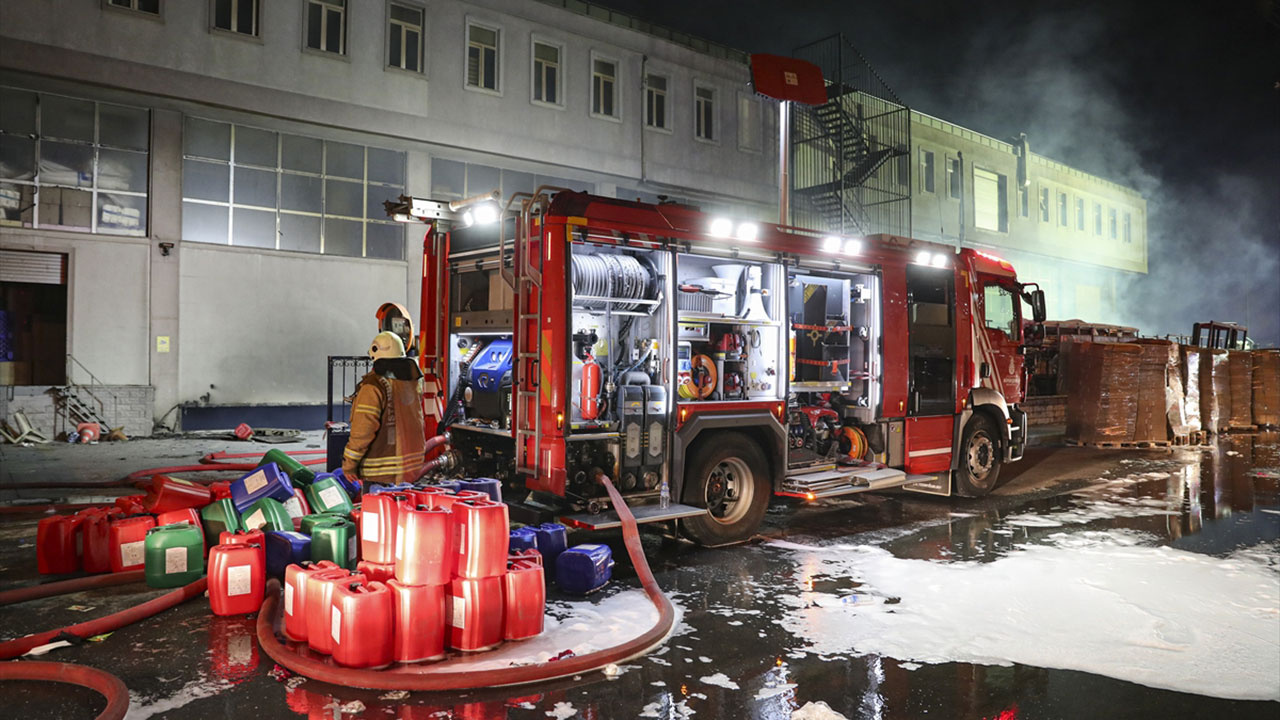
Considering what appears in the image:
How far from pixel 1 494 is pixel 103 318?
8008mm

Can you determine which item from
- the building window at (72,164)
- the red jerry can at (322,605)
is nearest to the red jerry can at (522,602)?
the red jerry can at (322,605)

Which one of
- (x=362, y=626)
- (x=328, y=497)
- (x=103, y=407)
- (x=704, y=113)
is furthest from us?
(x=704, y=113)

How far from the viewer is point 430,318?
793 centimetres

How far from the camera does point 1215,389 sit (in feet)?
59.1

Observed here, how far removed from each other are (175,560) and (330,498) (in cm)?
136

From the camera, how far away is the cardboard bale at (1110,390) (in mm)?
15883

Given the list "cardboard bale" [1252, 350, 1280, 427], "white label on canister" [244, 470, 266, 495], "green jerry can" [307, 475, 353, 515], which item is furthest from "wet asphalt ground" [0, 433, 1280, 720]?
"cardboard bale" [1252, 350, 1280, 427]

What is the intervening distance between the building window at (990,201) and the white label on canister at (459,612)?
34.7m

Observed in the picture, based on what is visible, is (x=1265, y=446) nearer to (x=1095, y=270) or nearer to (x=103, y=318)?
(x=103, y=318)

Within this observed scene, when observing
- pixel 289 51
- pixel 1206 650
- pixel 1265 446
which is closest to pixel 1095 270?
pixel 1265 446

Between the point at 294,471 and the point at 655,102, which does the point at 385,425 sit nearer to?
the point at 294,471

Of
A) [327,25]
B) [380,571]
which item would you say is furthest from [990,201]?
[380,571]

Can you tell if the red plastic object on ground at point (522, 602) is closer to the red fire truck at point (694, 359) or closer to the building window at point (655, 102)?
the red fire truck at point (694, 359)

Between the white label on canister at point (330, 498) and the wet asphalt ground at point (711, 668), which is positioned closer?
the wet asphalt ground at point (711, 668)
